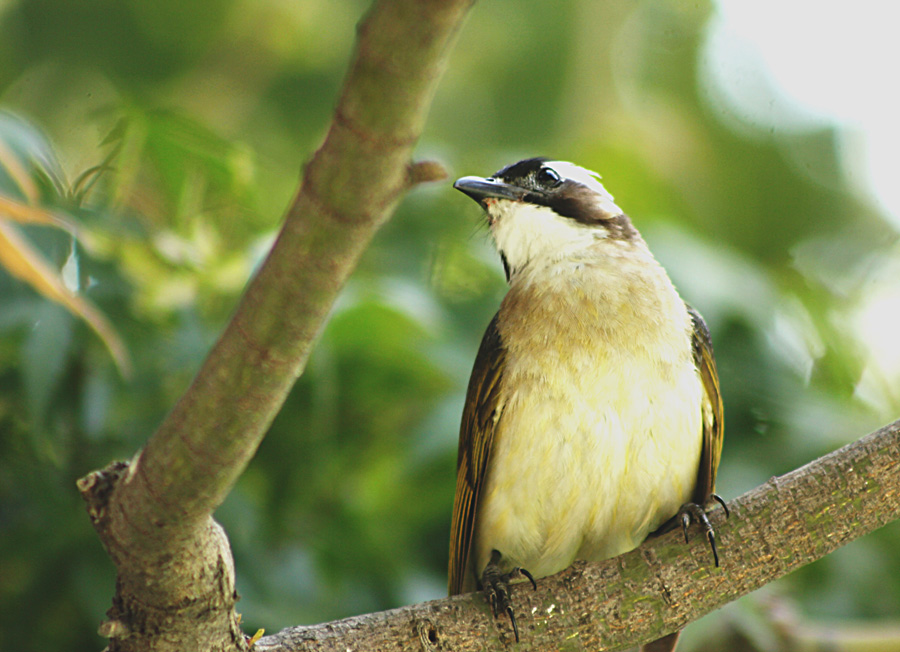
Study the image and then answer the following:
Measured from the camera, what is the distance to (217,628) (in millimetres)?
1663

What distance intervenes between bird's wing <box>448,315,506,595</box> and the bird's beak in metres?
0.51

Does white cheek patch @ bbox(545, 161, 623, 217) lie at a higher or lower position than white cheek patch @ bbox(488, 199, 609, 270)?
higher

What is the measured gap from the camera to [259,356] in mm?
1214

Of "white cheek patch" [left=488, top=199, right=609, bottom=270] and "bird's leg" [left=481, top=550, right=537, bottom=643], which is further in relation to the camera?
"white cheek patch" [left=488, top=199, right=609, bottom=270]

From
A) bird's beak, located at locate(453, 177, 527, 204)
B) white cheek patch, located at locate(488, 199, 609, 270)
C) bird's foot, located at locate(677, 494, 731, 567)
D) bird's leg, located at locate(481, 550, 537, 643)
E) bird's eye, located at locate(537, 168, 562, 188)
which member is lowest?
bird's leg, located at locate(481, 550, 537, 643)

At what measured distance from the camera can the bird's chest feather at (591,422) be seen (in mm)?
2373

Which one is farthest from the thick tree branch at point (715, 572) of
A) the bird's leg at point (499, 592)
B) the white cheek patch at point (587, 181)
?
the white cheek patch at point (587, 181)

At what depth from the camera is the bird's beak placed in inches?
111

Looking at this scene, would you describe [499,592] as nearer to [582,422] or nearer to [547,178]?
[582,422]

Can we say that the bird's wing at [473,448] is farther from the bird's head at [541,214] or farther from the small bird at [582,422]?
the bird's head at [541,214]

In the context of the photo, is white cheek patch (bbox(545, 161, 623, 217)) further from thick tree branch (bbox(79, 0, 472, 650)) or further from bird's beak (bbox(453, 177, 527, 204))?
thick tree branch (bbox(79, 0, 472, 650))

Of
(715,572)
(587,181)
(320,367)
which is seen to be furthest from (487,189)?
(715,572)

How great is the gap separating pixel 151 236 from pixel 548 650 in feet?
5.92

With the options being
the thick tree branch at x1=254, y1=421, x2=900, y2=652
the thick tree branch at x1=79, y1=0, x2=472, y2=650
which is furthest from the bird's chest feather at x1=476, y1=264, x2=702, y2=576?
the thick tree branch at x1=79, y1=0, x2=472, y2=650
